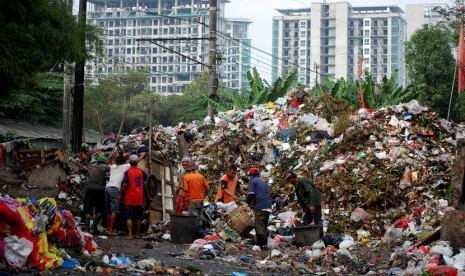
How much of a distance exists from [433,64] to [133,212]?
128 feet

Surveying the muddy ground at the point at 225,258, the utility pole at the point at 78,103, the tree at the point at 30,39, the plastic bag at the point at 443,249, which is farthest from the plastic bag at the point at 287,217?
the utility pole at the point at 78,103

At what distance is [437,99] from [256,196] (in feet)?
119

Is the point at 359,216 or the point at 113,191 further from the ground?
the point at 113,191

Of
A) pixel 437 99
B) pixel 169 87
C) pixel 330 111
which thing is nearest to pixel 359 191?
pixel 330 111

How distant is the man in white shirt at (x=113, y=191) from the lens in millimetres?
16344

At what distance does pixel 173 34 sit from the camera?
197 metres

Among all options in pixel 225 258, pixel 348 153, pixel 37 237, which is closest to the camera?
pixel 37 237

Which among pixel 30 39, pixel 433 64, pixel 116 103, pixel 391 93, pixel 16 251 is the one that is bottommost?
pixel 16 251

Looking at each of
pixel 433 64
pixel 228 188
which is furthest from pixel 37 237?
pixel 433 64

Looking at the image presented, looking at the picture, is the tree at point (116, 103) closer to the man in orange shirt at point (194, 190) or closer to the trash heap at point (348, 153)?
the trash heap at point (348, 153)

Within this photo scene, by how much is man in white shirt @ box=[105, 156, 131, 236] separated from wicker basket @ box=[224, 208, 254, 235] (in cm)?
242

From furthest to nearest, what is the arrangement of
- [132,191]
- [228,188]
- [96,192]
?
[228,188], [96,192], [132,191]

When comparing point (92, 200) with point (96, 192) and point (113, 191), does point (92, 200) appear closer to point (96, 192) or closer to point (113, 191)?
point (96, 192)

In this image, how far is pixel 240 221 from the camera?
57.9ft
